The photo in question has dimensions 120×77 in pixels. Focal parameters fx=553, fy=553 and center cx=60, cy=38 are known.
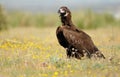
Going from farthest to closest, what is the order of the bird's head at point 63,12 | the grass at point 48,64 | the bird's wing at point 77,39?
the bird's head at point 63,12 → the bird's wing at point 77,39 → the grass at point 48,64

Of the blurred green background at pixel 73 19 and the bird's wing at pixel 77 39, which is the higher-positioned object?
the bird's wing at pixel 77 39

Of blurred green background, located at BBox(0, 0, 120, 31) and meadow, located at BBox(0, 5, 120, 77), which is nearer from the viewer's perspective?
meadow, located at BBox(0, 5, 120, 77)

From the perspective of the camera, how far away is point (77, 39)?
12992 mm

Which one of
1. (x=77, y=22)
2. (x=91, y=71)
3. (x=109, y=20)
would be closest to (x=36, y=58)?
(x=91, y=71)

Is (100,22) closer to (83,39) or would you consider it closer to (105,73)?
(83,39)

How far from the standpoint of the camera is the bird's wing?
42.4 feet

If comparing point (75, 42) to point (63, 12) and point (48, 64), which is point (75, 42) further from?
point (48, 64)

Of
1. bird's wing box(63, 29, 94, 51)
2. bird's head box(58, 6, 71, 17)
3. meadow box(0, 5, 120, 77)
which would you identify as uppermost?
bird's head box(58, 6, 71, 17)

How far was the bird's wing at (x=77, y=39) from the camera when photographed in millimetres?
12914

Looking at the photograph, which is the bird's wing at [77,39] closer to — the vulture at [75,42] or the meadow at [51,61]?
the vulture at [75,42]

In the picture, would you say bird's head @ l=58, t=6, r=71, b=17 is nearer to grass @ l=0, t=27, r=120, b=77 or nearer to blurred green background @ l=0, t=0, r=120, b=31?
grass @ l=0, t=27, r=120, b=77

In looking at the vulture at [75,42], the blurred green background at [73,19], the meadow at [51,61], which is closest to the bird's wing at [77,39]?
the vulture at [75,42]

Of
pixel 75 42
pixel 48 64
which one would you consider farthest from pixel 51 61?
pixel 75 42

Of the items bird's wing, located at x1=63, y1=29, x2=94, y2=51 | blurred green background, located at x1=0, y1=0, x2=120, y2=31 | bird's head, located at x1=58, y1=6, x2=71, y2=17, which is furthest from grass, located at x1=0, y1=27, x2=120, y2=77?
blurred green background, located at x1=0, y1=0, x2=120, y2=31
